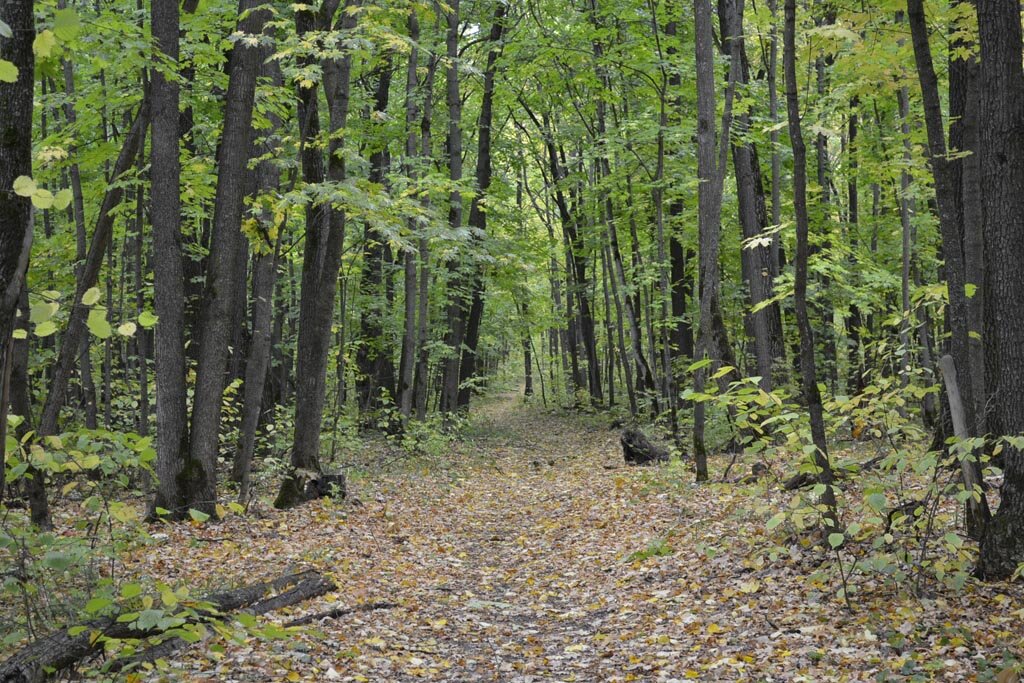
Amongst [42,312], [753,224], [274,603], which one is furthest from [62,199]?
[753,224]

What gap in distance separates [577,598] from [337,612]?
96.4 inches

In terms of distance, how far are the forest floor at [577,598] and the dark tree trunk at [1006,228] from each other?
445mm

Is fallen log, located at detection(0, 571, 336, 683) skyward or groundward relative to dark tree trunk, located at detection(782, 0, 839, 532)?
groundward

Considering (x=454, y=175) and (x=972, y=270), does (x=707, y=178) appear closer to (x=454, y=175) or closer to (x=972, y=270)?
(x=972, y=270)

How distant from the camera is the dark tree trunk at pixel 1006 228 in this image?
18.7 ft

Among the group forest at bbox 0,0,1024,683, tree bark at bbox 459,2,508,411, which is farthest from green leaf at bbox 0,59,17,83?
tree bark at bbox 459,2,508,411

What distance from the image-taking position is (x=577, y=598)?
7.94 metres

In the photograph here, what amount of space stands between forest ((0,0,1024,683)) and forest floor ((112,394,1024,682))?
0.16ft

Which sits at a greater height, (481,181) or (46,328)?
(481,181)

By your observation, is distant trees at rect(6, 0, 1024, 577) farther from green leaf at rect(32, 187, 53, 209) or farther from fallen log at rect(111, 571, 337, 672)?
fallen log at rect(111, 571, 337, 672)

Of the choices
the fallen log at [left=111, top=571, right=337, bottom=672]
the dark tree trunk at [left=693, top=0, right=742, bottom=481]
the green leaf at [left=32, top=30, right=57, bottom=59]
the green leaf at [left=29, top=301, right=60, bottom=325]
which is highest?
the dark tree trunk at [left=693, top=0, right=742, bottom=481]

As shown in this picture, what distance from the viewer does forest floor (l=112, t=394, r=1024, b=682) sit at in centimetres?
539

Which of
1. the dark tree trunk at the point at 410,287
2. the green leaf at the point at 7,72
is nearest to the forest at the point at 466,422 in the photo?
the green leaf at the point at 7,72

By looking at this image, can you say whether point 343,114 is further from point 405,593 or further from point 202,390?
point 405,593
